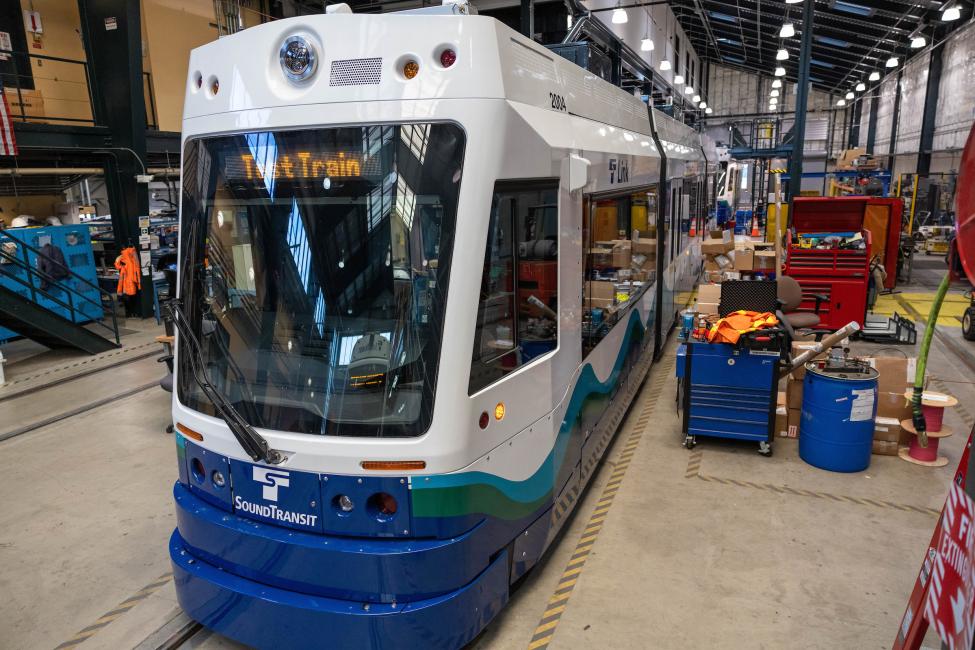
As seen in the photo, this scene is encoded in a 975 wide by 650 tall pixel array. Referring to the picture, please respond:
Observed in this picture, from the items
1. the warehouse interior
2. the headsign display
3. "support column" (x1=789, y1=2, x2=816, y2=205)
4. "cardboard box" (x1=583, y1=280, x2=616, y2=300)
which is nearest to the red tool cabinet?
"support column" (x1=789, y1=2, x2=816, y2=205)

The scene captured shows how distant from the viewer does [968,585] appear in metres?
2.00

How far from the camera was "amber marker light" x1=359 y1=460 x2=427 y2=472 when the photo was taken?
2.89 metres

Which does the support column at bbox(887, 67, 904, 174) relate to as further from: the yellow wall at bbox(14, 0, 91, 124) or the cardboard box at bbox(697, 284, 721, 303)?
the yellow wall at bbox(14, 0, 91, 124)

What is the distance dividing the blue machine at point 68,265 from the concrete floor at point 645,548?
17.4 feet

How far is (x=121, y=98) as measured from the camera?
11.5m

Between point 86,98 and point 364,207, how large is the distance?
44.3 ft

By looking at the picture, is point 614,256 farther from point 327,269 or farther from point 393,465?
point 393,465

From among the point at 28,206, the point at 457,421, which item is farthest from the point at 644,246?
the point at 28,206

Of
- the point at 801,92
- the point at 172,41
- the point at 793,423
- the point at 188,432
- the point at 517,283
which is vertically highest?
the point at 172,41

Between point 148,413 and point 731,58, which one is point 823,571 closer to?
point 148,413

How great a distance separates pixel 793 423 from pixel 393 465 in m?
4.87

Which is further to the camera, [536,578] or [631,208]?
[631,208]

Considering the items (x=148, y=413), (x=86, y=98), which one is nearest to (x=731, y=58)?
(x=86, y=98)

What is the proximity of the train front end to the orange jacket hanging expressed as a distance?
10.0 m
